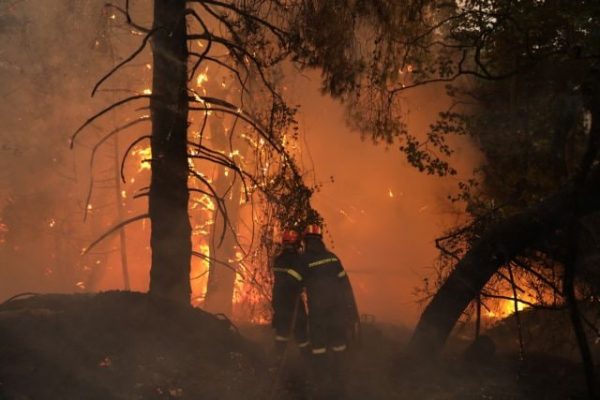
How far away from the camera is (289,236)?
6.89 metres

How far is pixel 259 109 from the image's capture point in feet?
21.7

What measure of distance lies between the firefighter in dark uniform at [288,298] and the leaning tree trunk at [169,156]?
4.04 ft

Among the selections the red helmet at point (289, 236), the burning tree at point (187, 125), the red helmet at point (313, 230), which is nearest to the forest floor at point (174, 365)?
the burning tree at point (187, 125)

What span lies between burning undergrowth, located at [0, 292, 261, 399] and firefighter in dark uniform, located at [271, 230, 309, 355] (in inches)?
24.4

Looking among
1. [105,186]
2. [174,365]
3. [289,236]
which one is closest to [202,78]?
[105,186]

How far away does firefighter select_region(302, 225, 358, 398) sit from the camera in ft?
21.8

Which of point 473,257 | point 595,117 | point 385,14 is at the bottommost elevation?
point 473,257

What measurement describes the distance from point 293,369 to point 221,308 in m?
10.6

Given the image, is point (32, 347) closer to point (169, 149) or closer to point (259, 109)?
point (169, 149)

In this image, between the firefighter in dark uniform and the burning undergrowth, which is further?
the firefighter in dark uniform

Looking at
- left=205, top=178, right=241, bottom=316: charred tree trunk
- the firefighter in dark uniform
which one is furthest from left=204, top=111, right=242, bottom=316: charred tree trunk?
the firefighter in dark uniform

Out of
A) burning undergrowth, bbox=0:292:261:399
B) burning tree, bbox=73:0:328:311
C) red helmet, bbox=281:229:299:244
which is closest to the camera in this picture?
burning undergrowth, bbox=0:292:261:399

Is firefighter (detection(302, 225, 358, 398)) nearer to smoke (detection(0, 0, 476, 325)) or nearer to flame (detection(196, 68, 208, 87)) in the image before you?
smoke (detection(0, 0, 476, 325))

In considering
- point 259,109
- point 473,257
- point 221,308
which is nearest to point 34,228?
point 221,308
